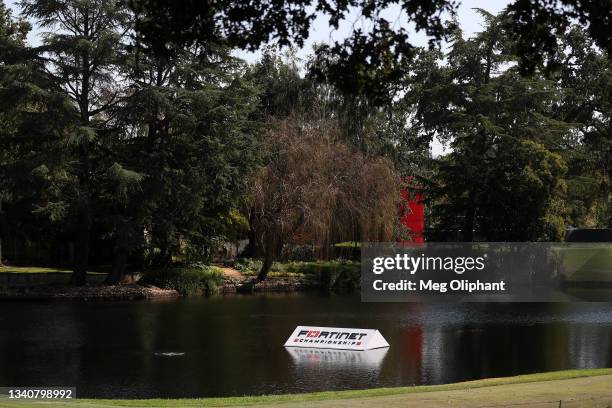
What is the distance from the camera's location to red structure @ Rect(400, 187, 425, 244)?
55.2 meters

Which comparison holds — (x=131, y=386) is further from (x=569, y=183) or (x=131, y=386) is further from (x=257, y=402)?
(x=569, y=183)

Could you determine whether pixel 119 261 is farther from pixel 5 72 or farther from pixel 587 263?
pixel 587 263

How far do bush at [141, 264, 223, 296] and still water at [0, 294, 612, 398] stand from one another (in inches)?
158

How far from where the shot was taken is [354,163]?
48750 mm

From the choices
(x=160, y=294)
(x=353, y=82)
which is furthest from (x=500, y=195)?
(x=353, y=82)

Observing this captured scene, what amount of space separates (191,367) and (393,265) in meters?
29.6

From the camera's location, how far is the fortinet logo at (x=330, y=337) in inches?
1020

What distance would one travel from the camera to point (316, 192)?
1836 inches

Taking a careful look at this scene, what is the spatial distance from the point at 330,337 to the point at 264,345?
2027 millimetres

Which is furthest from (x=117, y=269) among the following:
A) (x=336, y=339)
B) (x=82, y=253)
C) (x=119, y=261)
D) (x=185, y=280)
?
(x=336, y=339)

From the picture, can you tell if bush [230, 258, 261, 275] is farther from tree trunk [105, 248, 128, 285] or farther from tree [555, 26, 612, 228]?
tree [555, 26, 612, 228]

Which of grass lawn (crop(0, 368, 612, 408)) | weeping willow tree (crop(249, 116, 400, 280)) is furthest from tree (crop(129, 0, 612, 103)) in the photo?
weeping willow tree (crop(249, 116, 400, 280))

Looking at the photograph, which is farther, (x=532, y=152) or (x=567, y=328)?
(x=532, y=152)

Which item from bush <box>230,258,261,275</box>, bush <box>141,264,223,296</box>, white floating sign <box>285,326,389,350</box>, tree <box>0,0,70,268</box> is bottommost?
white floating sign <box>285,326,389,350</box>
